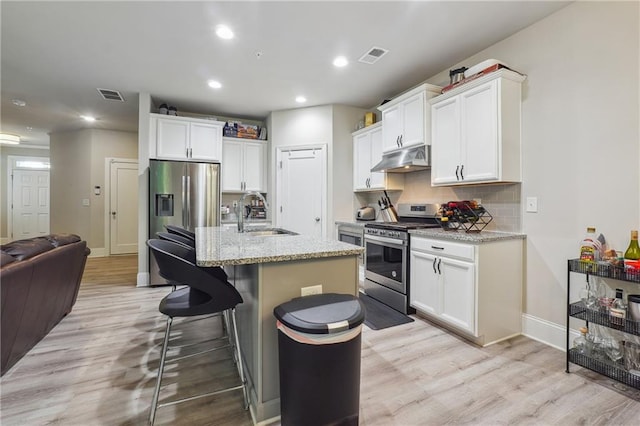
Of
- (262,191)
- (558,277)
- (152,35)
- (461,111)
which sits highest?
(152,35)

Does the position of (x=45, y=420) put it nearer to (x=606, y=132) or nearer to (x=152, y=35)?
(x=152, y=35)

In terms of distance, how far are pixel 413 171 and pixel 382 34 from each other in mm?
1781

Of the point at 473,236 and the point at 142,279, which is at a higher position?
the point at 473,236

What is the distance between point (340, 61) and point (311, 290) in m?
2.67

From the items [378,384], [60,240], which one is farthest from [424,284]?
[60,240]

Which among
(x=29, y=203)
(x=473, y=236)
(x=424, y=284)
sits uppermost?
(x=29, y=203)

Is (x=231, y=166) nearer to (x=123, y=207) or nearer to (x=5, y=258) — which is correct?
(x=5, y=258)

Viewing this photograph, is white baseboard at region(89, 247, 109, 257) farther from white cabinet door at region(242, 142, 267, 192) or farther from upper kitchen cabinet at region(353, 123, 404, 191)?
upper kitchen cabinet at region(353, 123, 404, 191)

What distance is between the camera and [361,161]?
4.45 m

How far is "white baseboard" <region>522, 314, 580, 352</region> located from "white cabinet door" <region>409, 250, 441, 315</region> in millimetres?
763

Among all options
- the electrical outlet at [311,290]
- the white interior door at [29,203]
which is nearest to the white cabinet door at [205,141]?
the electrical outlet at [311,290]

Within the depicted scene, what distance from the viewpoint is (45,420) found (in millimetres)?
1556

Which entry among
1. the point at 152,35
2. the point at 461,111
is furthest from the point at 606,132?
the point at 152,35

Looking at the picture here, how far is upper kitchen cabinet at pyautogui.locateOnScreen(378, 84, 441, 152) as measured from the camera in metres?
3.17
